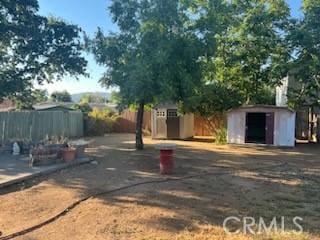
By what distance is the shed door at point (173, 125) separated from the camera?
21.5 meters

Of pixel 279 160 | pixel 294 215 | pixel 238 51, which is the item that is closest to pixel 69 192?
pixel 294 215

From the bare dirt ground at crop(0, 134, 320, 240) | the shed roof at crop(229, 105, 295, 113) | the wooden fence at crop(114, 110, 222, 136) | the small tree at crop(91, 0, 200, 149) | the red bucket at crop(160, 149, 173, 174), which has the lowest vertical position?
the bare dirt ground at crop(0, 134, 320, 240)

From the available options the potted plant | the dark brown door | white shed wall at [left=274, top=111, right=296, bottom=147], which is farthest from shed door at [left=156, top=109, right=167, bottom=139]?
the potted plant

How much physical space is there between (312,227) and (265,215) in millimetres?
746

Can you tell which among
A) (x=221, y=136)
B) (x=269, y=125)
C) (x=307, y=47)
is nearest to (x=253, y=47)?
(x=307, y=47)

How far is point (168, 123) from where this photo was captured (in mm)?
21547

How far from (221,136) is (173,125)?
3.66 meters

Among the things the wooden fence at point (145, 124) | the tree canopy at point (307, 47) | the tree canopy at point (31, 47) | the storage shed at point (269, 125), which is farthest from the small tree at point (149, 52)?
the wooden fence at point (145, 124)

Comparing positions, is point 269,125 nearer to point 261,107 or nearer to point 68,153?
point 261,107

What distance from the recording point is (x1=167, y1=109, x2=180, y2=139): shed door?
70.4ft

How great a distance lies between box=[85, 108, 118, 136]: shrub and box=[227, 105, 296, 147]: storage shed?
9402mm

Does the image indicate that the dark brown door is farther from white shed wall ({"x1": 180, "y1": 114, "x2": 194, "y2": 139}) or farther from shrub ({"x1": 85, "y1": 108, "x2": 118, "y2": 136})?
shrub ({"x1": 85, "y1": 108, "x2": 118, "y2": 136})

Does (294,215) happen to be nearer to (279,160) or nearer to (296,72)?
(279,160)

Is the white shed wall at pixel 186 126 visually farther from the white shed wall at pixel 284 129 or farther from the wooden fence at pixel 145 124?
the white shed wall at pixel 284 129
